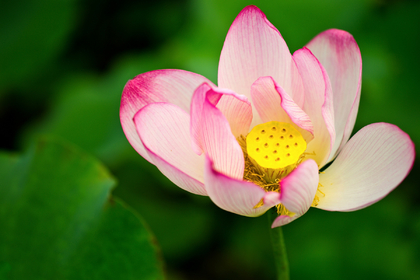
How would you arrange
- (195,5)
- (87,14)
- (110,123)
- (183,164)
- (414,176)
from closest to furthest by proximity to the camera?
1. (183,164)
2. (414,176)
3. (110,123)
4. (195,5)
5. (87,14)

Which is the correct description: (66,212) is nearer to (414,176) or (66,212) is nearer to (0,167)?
(0,167)

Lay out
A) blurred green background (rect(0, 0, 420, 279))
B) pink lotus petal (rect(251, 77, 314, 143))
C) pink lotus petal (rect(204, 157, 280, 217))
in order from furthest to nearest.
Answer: blurred green background (rect(0, 0, 420, 279)) → pink lotus petal (rect(251, 77, 314, 143)) → pink lotus petal (rect(204, 157, 280, 217))

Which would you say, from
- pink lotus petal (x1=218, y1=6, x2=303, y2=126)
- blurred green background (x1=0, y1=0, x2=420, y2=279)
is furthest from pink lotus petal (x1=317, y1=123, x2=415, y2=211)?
blurred green background (x1=0, y1=0, x2=420, y2=279)

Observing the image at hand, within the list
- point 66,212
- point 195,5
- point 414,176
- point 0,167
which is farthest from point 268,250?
point 195,5

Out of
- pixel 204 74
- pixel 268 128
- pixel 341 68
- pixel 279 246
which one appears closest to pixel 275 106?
pixel 268 128

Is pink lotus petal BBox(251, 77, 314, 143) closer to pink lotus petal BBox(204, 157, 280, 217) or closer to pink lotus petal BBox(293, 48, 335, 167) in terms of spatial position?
pink lotus petal BBox(293, 48, 335, 167)

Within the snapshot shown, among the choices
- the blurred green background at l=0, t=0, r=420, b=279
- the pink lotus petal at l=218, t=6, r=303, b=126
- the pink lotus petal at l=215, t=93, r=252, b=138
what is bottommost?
the blurred green background at l=0, t=0, r=420, b=279

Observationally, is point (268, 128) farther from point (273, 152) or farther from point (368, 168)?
point (368, 168)
